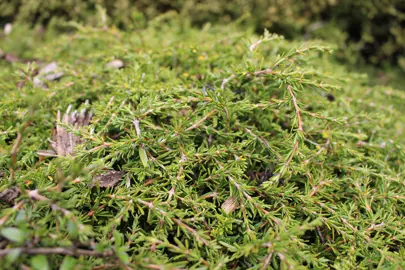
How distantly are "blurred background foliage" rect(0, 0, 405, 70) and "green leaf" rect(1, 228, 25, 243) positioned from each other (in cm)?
248

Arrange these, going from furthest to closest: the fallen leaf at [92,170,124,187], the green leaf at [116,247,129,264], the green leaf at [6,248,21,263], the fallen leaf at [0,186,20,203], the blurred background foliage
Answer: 1. the blurred background foliage
2. the fallen leaf at [92,170,124,187]
3. the fallen leaf at [0,186,20,203]
4. the green leaf at [116,247,129,264]
5. the green leaf at [6,248,21,263]

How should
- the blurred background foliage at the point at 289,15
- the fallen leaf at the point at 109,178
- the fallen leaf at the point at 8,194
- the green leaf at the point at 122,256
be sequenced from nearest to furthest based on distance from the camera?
the green leaf at the point at 122,256 → the fallen leaf at the point at 8,194 → the fallen leaf at the point at 109,178 → the blurred background foliage at the point at 289,15

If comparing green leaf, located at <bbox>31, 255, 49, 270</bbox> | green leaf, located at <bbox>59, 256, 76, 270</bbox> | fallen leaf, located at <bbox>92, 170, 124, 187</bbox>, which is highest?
green leaf, located at <bbox>31, 255, 49, 270</bbox>

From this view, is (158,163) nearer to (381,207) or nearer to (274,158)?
(274,158)

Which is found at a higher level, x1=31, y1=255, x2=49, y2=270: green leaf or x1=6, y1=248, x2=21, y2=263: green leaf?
x1=6, y1=248, x2=21, y2=263: green leaf

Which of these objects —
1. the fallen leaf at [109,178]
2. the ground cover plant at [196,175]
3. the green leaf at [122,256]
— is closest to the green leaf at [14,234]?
the ground cover plant at [196,175]

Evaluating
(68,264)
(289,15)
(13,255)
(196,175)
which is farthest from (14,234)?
A: (289,15)

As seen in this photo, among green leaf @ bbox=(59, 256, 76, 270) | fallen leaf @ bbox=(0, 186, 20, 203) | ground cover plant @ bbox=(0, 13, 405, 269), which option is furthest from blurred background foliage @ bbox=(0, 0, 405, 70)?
green leaf @ bbox=(59, 256, 76, 270)

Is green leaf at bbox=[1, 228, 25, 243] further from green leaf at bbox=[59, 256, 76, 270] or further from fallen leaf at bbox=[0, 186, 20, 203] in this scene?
fallen leaf at bbox=[0, 186, 20, 203]

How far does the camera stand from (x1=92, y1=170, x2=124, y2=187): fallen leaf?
1.33 metres

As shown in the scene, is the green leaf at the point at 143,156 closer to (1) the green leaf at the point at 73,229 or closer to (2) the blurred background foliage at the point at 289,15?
(1) the green leaf at the point at 73,229

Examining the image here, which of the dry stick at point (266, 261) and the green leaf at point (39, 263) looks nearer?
the green leaf at point (39, 263)

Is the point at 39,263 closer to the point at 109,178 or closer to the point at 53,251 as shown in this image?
the point at 53,251

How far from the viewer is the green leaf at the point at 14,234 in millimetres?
935
